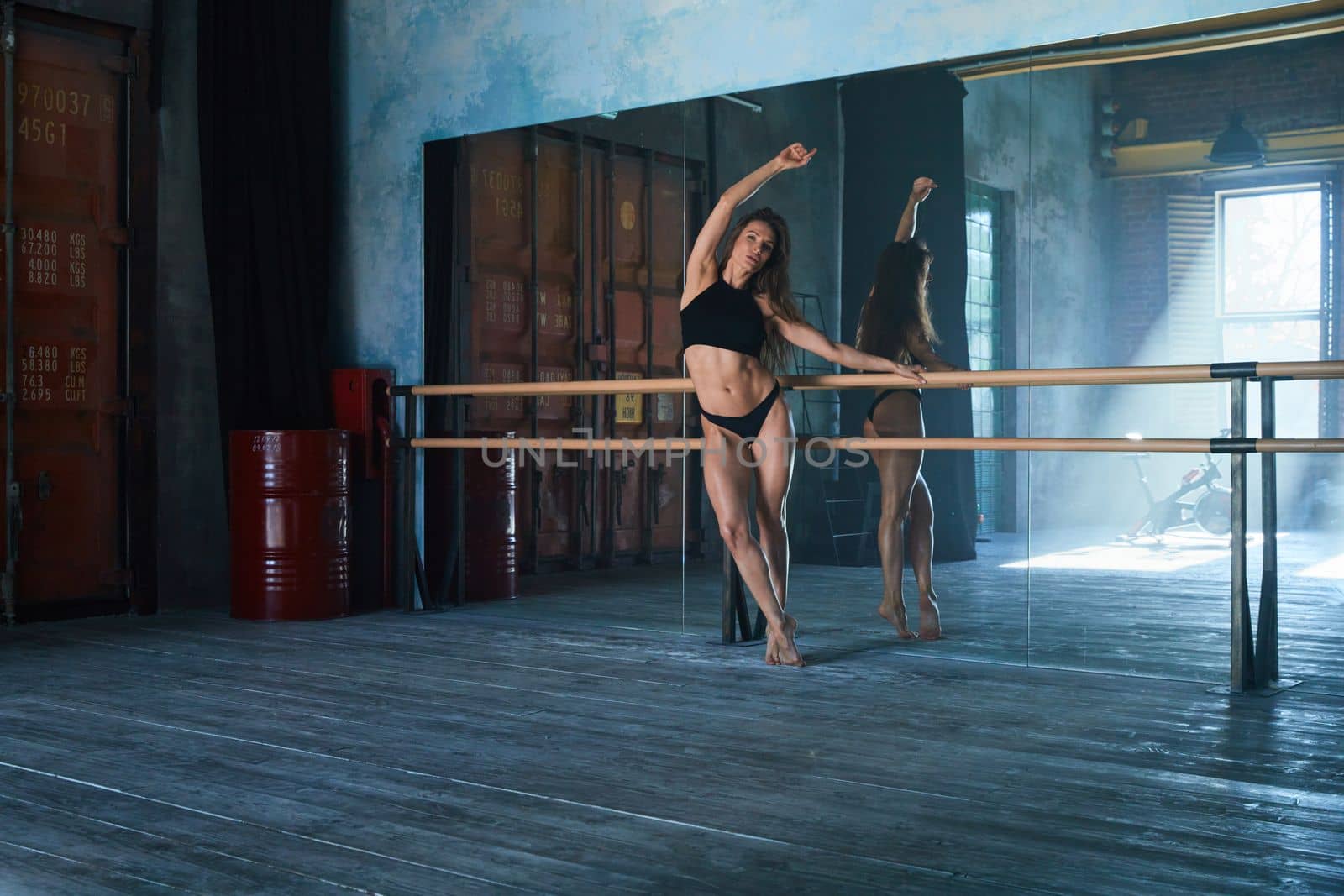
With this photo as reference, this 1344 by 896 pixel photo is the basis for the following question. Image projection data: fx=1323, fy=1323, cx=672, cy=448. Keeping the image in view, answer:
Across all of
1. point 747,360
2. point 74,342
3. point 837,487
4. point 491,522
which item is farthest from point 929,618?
Answer: point 74,342

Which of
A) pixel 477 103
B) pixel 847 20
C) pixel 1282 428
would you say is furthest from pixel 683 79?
pixel 1282 428

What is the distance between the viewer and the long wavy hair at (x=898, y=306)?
4477mm

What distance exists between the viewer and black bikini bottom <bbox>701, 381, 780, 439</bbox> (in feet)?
14.6

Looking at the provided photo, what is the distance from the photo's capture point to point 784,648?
4.35m

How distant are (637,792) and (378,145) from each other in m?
4.12

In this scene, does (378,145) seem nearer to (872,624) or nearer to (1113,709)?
(872,624)

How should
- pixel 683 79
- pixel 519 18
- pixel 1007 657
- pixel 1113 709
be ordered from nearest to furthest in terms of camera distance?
1. pixel 1113 709
2. pixel 1007 657
3. pixel 683 79
4. pixel 519 18

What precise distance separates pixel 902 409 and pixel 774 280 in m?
0.63

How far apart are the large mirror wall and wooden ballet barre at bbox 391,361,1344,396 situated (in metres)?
0.14

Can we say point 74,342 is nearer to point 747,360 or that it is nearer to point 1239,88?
point 747,360

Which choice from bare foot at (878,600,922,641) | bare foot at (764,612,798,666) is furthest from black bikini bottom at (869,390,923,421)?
bare foot at (764,612,798,666)

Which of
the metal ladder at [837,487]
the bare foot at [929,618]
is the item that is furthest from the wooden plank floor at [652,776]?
the metal ladder at [837,487]

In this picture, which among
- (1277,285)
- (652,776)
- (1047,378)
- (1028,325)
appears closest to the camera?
(652,776)

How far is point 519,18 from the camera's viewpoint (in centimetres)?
559
